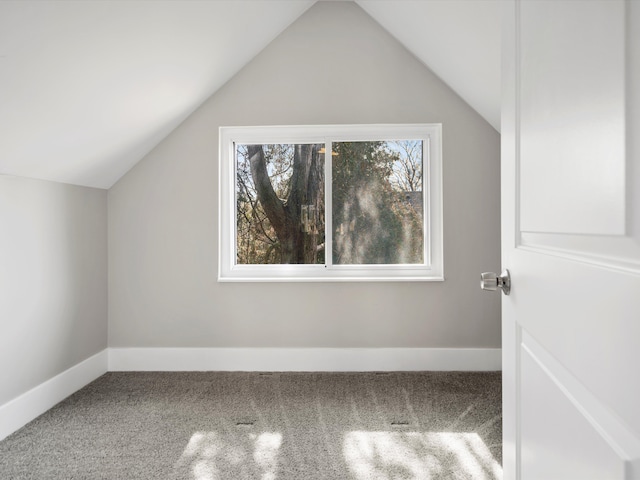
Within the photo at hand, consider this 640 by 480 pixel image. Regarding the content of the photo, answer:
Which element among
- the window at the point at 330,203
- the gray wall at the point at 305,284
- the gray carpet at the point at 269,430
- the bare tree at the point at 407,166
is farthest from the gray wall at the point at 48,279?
the bare tree at the point at 407,166

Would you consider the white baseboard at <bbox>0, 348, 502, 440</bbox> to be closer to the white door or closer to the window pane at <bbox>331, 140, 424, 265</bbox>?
the window pane at <bbox>331, 140, 424, 265</bbox>

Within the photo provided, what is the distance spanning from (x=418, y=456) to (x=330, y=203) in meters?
1.81

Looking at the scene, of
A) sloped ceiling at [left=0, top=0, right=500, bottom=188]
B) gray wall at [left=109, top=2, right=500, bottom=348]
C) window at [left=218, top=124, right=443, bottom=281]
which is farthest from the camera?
window at [left=218, top=124, right=443, bottom=281]

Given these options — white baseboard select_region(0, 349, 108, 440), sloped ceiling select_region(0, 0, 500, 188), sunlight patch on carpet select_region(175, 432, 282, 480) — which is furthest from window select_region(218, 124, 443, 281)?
sunlight patch on carpet select_region(175, 432, 282, 480)

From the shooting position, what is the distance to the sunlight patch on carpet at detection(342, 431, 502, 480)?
6.27 ft

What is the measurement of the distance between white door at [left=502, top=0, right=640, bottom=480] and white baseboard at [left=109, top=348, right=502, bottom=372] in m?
2.12

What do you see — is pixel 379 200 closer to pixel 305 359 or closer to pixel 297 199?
pixel 297 199

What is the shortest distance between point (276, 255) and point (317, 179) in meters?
0.64

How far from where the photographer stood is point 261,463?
1993 mm

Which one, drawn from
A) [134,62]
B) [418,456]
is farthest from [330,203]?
[418,456]

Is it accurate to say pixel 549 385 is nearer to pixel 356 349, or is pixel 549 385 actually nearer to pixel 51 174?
pixel 356 349

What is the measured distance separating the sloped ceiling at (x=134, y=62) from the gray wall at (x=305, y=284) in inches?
5.2

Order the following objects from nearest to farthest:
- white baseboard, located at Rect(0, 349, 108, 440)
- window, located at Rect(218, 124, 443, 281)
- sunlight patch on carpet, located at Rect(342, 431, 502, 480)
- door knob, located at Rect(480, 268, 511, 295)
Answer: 1. door knob, located at Rect(480, 268, 511, 295)
2. sunlight patch on carpet, located at Rect(342, 431, 502, 480)
3. white baseboard, located at Rect(0, 349, 108, 440)
4. window, located at Rect(218, 124, 443, 281)

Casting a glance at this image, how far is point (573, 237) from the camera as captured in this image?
731 mm
